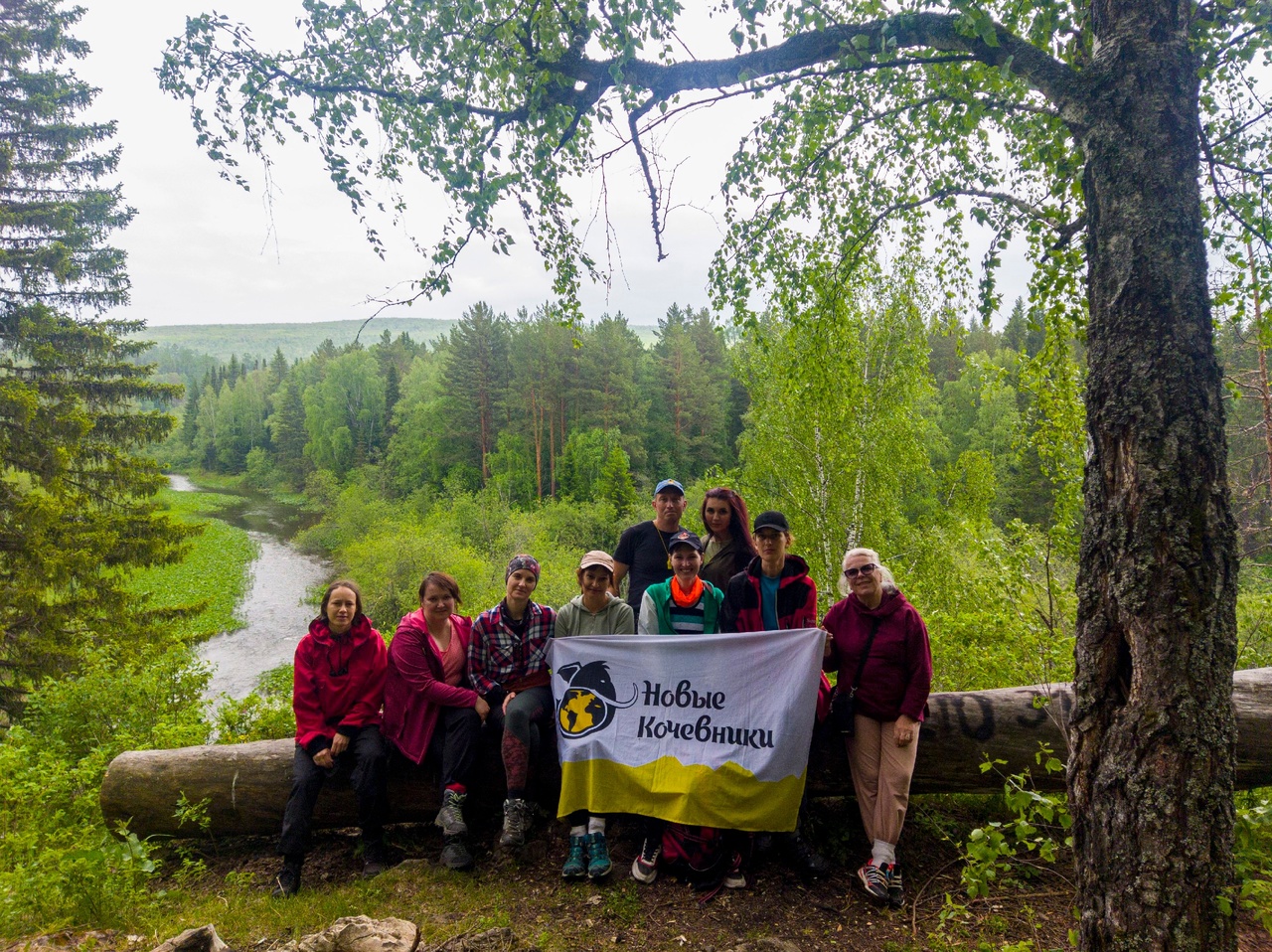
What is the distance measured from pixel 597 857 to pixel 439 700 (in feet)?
4.85

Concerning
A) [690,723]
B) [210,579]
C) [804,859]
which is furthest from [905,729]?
[210,579]

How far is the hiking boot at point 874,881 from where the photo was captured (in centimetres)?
389

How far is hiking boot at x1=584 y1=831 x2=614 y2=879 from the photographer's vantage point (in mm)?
4191

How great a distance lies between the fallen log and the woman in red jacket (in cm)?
30

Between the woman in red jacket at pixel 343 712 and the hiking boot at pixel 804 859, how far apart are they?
2.76 m

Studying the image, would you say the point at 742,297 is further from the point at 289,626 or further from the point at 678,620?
the point at 289,626

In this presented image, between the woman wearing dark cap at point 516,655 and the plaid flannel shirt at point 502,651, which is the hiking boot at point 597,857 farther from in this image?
the plaid flannel shirt at point 502,651

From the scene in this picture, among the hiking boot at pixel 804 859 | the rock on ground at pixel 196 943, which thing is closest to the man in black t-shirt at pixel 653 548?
the hiking boot at pixel 804 859

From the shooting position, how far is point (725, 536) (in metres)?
4.95

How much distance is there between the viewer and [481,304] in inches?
1563

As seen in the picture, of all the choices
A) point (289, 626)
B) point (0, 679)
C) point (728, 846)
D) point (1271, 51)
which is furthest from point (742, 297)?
point (289, 626)

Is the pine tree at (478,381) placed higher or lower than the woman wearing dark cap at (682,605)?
higher

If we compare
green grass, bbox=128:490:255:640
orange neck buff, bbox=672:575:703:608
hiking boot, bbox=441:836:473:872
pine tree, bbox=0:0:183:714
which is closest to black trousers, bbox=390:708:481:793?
hiking boot, bbox=441:836:473:872

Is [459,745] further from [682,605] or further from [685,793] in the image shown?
[682,605]
